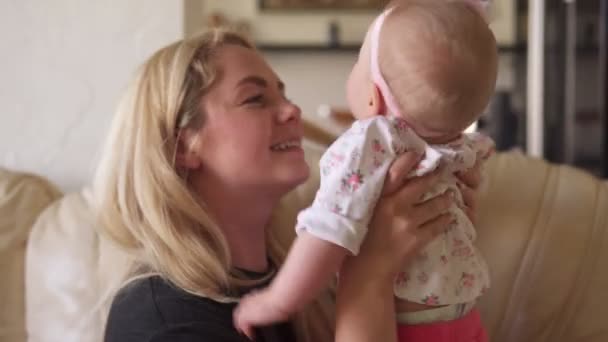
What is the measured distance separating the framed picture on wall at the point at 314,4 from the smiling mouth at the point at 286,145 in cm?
335

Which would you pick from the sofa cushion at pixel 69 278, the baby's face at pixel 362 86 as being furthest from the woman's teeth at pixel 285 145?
the sofa cushion at pixel 69 278

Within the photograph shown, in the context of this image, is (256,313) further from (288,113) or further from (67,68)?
(67,68)

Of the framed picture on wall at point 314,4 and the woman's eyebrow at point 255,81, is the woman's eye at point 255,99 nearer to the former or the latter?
the woman's eyebrow at point 255,81

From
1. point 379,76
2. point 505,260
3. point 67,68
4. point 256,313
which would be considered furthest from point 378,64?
point 67,68

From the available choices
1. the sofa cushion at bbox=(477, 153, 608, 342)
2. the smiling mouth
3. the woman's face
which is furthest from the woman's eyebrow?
the sofa cushion at bbox=(477, 153, 608, 342)

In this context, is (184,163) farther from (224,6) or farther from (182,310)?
(224,6)

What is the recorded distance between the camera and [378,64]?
979mm

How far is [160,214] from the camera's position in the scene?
1.22 metres

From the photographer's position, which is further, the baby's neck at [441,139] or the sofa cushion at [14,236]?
the sofa cushion at [14,236]

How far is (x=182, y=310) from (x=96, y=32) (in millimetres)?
975

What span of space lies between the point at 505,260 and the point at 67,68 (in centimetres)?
121

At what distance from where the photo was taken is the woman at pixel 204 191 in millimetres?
Answer: 1091

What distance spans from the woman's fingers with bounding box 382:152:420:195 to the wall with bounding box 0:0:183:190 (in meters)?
0.97

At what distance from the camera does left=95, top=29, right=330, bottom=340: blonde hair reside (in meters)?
1.20
